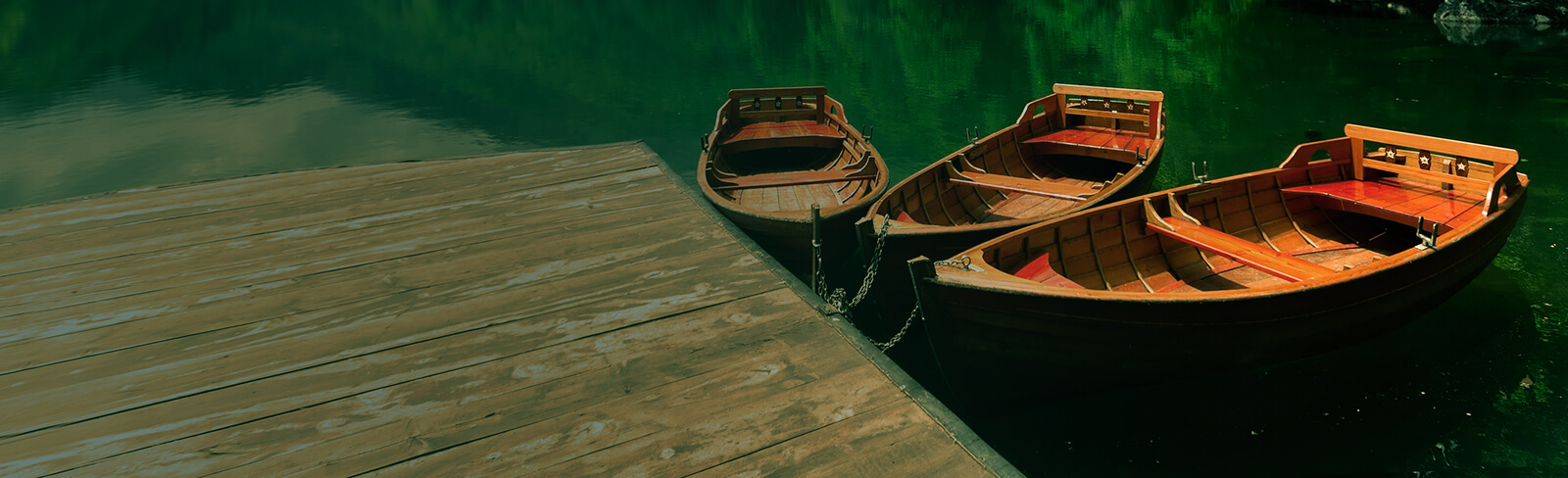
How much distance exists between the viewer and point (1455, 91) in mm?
18750

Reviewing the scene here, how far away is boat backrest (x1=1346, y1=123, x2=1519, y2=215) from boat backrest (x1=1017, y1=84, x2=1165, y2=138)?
2.51m

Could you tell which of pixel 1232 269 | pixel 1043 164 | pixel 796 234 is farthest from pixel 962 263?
pixel 1043 164

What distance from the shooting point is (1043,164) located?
10430mm

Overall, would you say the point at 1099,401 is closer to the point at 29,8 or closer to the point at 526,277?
the point at 526,277

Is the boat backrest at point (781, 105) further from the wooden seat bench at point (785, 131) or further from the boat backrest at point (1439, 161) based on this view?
the boat backrest at point (1439, 161)

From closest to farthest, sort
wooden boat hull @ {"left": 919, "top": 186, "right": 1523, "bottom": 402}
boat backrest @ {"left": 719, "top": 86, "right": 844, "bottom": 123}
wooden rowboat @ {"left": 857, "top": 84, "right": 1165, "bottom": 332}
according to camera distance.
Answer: wooden boat hull @ {"left": 919, "top": 186, "right": 1523, "bottom": 402}, wooden rowboat @ {"left": 857, "top": 84, "right": 1165, "bottom": 332}, boat backrest @ {"left": 719, "top": 86, "right": 844, "bottom": 123}

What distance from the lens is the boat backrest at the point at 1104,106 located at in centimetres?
1042

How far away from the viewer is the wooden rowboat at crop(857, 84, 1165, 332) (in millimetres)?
6758

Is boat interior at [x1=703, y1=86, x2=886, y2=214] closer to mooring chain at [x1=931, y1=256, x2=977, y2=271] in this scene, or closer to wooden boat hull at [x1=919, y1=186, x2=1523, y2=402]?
mooring chain at [x1=931, y1=256, x2=977, y2=271]

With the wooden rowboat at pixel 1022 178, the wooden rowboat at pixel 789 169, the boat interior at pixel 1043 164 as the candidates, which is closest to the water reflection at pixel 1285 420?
the wooden rowboat at pixel 1022 178

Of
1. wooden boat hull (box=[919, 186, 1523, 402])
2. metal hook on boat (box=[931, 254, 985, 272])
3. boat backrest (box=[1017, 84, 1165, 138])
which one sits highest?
boat backrest (box=[1017, 84, 1165, 138])

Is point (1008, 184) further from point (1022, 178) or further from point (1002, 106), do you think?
point (1002, 106)

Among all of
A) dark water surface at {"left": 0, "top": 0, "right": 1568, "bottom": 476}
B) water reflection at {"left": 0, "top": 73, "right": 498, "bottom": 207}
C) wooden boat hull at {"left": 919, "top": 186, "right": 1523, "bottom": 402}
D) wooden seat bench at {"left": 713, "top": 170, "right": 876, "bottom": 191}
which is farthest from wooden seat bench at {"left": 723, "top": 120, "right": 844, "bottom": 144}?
water reflection at {"left": 0, "top": 73, "right": 498, "bottom": 207}

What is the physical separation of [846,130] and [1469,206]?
6452 mm
